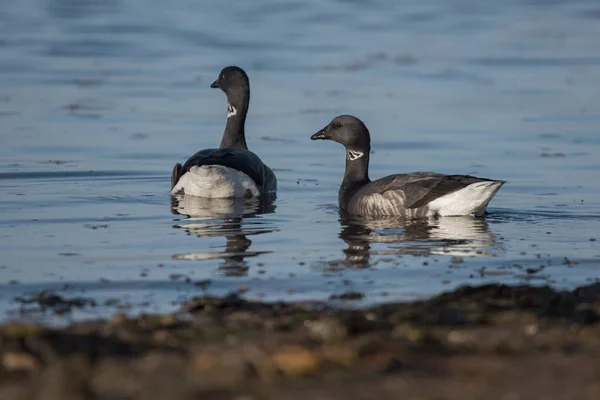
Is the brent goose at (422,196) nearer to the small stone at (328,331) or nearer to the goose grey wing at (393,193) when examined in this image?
the goose grey wing at (393,193)

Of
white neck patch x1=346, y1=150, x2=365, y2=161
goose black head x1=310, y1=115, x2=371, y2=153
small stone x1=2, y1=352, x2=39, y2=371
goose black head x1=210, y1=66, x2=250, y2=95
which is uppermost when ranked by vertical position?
goose black head x1=210, y1=66, x2=250, y2=95

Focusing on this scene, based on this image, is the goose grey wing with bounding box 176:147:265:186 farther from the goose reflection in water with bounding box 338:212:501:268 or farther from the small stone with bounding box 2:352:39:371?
the small stone with bounding box 2:352:39:371

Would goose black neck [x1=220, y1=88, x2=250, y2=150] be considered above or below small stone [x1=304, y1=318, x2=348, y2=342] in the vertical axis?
above

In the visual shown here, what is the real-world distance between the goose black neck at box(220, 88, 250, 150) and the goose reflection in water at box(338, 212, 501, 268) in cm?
338

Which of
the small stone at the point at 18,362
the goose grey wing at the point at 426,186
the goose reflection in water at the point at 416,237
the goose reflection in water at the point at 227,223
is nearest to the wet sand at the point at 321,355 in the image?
the small stone at the point at 18,362

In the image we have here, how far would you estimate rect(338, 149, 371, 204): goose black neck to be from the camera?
13945 mm

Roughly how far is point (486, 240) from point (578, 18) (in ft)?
79.3

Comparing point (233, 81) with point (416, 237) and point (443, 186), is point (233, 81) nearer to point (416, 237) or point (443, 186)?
point (443, 186)

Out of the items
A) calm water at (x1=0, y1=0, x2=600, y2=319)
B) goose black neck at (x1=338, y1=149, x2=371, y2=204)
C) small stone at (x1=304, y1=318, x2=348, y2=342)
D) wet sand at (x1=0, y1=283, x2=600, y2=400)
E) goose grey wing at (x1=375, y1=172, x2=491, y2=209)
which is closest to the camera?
wet sand at (x1=0, y1=283, x2=600, y2=400)

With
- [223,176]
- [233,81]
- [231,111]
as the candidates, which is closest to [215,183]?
[223,176]

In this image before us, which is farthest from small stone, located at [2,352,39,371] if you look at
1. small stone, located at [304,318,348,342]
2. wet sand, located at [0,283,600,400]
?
small stone, located at [304,318,348,342]

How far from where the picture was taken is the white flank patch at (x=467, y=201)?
12711 millimetres

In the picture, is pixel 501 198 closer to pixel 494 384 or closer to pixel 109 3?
pixel 494 384

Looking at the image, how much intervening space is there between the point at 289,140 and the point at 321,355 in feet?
40.9
